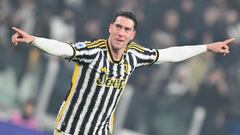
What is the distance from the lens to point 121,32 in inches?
265

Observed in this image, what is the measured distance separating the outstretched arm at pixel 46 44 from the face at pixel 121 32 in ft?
1.15

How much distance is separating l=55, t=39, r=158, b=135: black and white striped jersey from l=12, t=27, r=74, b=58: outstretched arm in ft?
0.39

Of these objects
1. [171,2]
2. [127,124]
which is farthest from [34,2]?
[127,124]

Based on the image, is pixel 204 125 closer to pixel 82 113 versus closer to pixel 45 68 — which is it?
pixel 45 68

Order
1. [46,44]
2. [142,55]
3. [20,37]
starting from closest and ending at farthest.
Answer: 1. [20,37]
2. [46,44]
3. [142,55]

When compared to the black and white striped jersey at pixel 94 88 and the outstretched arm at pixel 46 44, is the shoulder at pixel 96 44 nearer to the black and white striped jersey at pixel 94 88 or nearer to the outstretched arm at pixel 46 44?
the black and white striped jersey at pixel 94 88

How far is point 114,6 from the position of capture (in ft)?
43.1

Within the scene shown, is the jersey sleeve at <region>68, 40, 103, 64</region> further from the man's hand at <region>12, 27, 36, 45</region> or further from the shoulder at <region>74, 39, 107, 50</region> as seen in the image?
the man's hand at <region>12, 27, 36, 45</region>

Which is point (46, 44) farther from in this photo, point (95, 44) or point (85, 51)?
point (95, 44)

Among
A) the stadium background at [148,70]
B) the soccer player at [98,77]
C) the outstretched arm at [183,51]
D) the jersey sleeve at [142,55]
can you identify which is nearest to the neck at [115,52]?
the soccer player at [98,77]

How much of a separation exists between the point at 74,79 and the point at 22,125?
4638 millimetres

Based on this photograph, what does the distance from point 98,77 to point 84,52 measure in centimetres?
25

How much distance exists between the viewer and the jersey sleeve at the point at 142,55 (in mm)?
7191

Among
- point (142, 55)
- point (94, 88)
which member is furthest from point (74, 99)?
point (142, 55)
